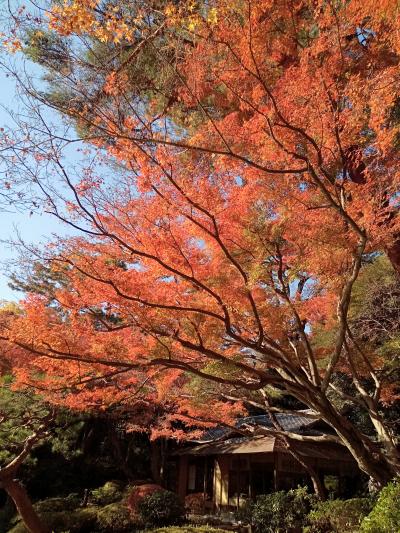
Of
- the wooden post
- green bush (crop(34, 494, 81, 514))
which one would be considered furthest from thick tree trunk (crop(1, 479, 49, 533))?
the wooden post

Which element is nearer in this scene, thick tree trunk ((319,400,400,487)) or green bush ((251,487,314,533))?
thick tree trunk ((319,400,400,487))

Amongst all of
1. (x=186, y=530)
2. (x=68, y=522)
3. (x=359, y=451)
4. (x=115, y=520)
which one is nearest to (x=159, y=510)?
(x=115, y=520)

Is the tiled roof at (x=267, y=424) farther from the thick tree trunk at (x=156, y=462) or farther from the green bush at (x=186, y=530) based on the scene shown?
the green bush at (x=186, y=530)

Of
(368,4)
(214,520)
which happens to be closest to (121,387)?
(214,520)

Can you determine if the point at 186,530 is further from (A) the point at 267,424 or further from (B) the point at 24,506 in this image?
(A) the point at 267,424

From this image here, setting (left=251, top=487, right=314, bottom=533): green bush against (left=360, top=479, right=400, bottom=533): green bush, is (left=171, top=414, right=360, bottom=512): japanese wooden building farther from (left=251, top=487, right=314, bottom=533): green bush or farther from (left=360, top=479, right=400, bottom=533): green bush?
(left=360, top=479, right=400, bottom=533): green bush

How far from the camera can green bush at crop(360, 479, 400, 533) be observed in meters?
5.27

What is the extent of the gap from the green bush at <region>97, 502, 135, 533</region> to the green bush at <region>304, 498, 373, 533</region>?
18.2ft

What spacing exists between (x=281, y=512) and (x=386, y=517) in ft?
22.3

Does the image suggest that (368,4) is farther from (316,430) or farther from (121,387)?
(316,430)

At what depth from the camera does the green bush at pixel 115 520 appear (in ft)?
41.0

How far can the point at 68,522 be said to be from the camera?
1266 cm

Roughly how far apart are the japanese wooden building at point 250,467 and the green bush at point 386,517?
9764 millimetres

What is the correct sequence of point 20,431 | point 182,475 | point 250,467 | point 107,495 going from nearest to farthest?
1. point 20,431
2. point 107,495
3. point 250,467
4. point 182,475
